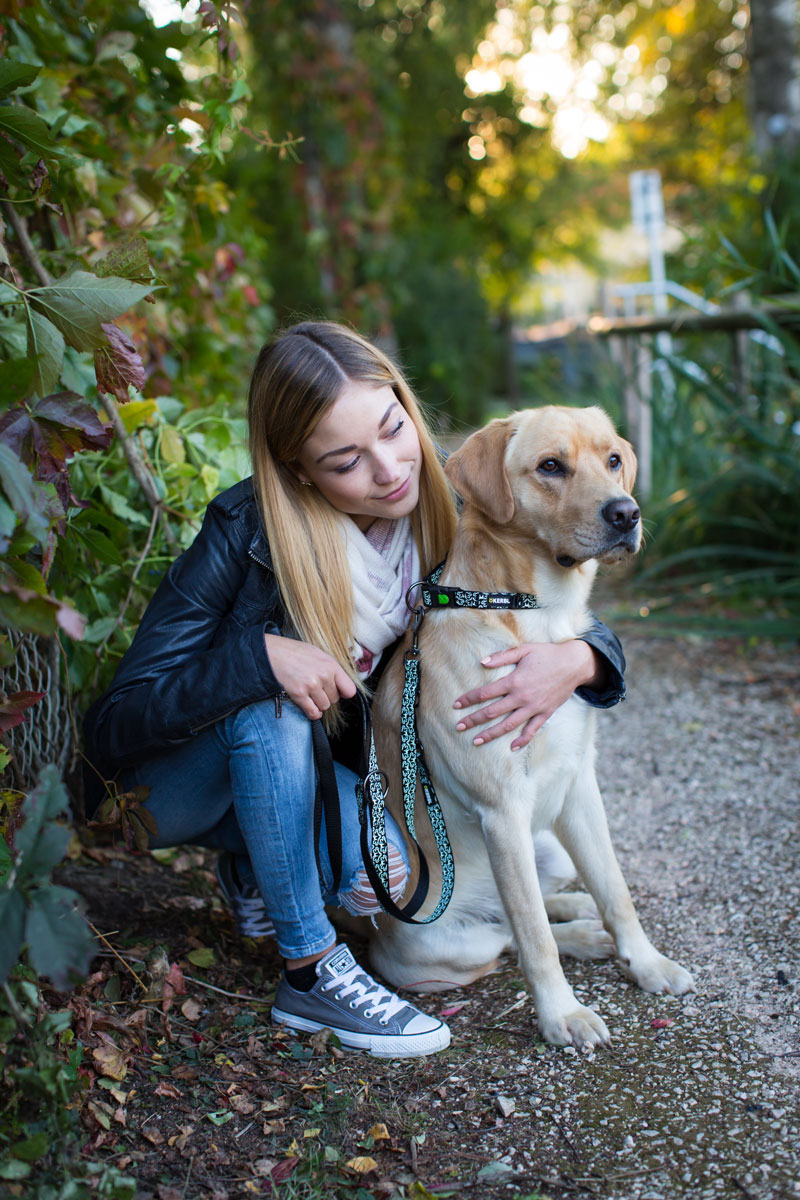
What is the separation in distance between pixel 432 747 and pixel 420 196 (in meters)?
12.9

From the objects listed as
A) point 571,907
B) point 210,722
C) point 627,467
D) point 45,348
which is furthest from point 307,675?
point 571,907

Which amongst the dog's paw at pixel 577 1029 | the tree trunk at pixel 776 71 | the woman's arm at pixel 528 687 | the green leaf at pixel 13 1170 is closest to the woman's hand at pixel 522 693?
the woman's arm at pixel 528 687

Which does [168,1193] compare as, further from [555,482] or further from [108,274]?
[108,274]

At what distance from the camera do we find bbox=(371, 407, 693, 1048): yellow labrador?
6.29ft

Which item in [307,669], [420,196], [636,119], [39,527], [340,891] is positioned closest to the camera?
[39,527]

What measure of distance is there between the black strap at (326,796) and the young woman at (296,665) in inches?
1.0

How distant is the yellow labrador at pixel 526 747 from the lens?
1.92m

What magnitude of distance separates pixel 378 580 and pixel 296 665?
1.20 feet

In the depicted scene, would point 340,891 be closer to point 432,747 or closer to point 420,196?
point 432,747

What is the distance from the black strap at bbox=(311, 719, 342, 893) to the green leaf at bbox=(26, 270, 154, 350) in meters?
0.91

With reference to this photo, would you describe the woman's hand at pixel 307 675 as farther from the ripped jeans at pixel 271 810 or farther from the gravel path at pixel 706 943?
the gravel path at pixel 706 943

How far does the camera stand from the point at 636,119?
17.3 meters

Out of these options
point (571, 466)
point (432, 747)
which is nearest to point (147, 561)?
point (432, 747)

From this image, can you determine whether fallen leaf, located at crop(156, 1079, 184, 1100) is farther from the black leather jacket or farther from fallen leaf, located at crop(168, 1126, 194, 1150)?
the black leather jacket
